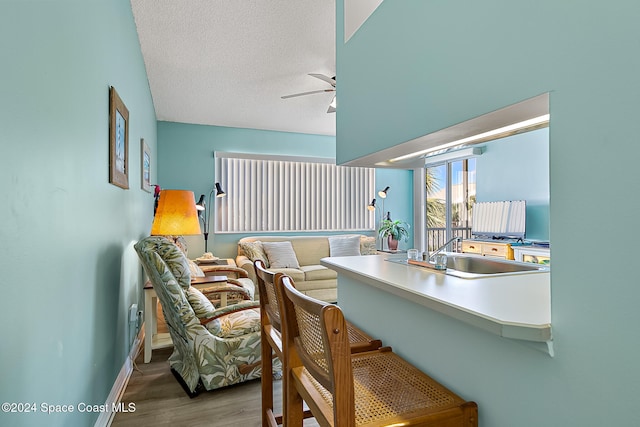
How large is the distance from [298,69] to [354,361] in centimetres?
333

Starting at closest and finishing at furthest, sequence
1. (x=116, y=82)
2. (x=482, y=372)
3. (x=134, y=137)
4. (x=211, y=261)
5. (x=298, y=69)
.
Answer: (x=482, y=372) → (x=116, y=82) → (x=134, y=137) → (x=298, y=69) → (x=211, y=261)

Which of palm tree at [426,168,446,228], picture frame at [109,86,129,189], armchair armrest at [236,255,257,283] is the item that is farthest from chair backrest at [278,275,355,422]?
palm tree at [426,168,446,228]

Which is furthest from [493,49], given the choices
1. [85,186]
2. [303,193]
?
[303,193]

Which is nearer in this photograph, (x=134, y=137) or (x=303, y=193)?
(x=134, y=137)

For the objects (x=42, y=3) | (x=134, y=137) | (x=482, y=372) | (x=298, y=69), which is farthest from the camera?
(x=298, y=69)

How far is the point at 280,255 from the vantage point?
4.91 m

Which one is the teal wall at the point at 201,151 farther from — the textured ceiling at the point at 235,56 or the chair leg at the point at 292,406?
the chair leg at the point at 292,406

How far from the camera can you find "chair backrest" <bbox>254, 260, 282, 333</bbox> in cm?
140

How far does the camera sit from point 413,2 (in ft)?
4.29

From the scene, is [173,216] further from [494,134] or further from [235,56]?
[494,134]

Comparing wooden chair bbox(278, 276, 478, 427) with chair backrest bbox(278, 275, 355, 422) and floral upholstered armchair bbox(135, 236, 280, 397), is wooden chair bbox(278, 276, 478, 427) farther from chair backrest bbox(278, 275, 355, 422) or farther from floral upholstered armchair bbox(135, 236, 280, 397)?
floral upholstered armchair bbox(135, 236, 280, 397)

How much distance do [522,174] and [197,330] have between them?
4537 millimetres

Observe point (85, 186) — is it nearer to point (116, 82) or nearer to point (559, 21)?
point (116, 82)

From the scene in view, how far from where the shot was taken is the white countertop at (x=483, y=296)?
31.7 inches
